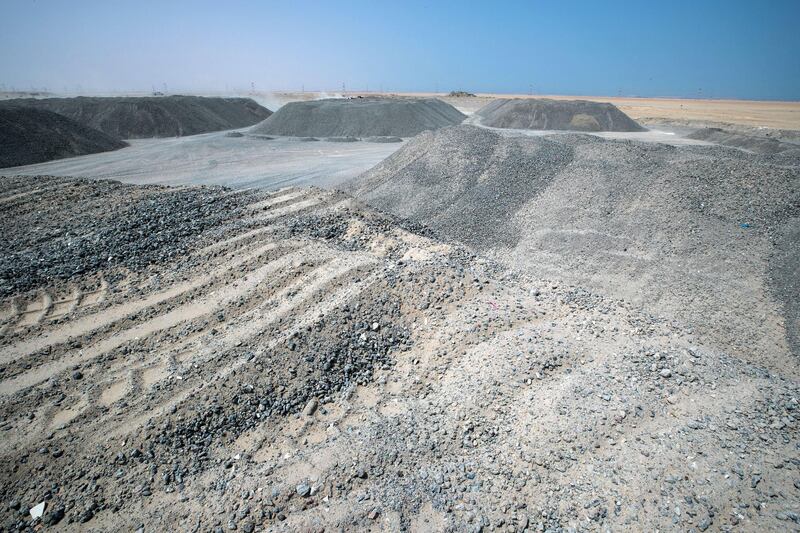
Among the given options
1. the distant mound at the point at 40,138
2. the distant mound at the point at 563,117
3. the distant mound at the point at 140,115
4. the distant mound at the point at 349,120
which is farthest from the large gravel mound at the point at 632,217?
the distant mound at the point at 140,115

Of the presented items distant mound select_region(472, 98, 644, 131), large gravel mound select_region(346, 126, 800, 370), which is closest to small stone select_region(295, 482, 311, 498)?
large gravel mound select_region(346, 126, 800, 370)

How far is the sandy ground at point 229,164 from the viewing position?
1700 centimetres

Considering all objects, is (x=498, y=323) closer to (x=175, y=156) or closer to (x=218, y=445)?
(x=218, y=445)

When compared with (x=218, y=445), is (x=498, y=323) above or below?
above

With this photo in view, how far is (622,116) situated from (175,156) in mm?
33521

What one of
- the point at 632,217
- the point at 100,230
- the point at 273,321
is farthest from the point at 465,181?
the point at 100,230

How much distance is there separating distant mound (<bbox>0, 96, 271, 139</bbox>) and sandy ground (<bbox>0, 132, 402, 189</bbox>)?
561cm

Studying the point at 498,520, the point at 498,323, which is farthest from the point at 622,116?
the point at 498,520

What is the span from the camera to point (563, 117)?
32906 millimetres

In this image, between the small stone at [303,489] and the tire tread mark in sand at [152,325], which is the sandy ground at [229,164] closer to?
the tire tread mark in sand at [152,325]

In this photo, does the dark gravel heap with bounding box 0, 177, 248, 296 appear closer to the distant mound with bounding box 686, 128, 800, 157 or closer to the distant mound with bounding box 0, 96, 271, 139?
the distant mound with bounding box 686, 128, 800, 157

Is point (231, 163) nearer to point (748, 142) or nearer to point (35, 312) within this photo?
point (35, 312)

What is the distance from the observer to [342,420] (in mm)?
4125

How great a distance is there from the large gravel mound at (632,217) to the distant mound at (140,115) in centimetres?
2521
